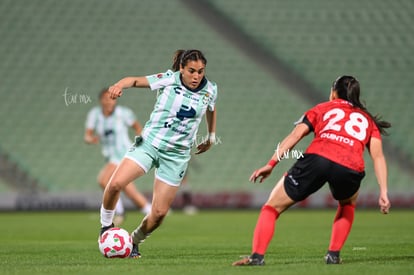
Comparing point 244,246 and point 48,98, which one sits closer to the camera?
point 244,246

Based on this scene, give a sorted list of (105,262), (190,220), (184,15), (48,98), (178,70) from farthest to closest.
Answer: (184,15) < (48,98) < (190,220) < (178,70) < (105,262)

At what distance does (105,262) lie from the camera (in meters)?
7.79

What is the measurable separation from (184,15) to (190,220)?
365 inches

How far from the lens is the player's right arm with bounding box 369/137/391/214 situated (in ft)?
22.2

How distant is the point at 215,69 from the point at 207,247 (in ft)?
46.0

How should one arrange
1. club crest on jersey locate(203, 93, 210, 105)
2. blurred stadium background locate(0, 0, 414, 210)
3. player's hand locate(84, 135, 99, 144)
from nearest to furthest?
club crest on jersey locate(203, 93, 210, 105) < player's hand locate(84, 135, 99, 144) < blurred stadium background locate(0, 0, 414, 210)

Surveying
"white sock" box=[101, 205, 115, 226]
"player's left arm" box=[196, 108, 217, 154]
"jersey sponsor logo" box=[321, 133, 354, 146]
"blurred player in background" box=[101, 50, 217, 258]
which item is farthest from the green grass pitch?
"player's left arm" box=[196, 108, 217, 154]

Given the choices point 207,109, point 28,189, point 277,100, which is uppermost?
point 277,100

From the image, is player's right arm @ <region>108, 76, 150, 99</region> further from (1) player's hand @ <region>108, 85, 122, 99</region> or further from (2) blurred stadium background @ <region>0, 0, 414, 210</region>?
(2) blurred stadium background @ <region>0, 0, 414, 210</region>

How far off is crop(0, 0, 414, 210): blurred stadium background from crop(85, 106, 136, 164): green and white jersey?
6221 mm

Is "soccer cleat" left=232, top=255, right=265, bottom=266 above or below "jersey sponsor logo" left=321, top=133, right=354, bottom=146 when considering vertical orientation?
below

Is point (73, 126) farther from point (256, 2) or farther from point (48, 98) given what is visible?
point (256, 2)

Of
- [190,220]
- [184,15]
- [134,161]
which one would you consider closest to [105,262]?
[134,161]

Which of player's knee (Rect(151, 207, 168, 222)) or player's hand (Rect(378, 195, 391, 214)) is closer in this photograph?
player's hand (Rect(378, 195, 391, 214))
